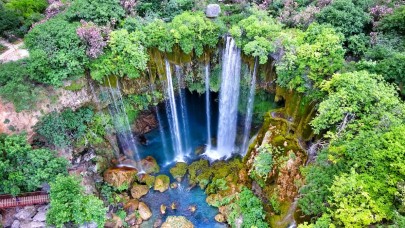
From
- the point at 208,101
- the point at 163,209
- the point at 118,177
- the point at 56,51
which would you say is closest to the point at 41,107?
the point at 56,51

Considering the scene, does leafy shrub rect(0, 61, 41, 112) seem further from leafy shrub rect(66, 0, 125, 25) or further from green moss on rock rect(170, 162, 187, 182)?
green moss on rock rect(170, 162, 187, 182)

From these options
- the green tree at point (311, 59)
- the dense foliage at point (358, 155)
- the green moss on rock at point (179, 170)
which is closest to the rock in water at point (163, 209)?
the green moss on rock at point (179, 170)

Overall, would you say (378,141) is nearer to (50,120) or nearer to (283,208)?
(283,208)

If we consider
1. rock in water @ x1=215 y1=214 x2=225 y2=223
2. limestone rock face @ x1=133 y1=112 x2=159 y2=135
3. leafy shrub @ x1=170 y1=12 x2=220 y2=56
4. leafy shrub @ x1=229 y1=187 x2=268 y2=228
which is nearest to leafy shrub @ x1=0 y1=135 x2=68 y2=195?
limestone rock face @ x1=133 y1=112 x2=159 y2=135

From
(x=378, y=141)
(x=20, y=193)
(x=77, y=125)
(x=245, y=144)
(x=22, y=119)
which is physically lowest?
(x=245, y=144)

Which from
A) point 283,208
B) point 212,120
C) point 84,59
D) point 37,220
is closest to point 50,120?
point 84,59

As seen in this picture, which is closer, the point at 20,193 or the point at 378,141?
the point at 378,141

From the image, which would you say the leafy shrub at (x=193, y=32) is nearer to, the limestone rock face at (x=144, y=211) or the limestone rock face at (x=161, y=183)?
the limestone rock face at (x=161, y=183)
